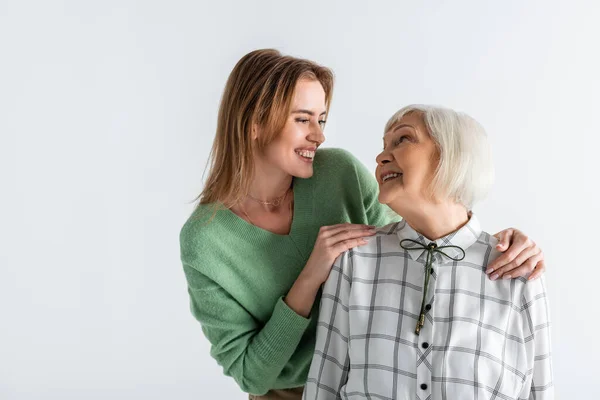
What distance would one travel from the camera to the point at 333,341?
6.48ft

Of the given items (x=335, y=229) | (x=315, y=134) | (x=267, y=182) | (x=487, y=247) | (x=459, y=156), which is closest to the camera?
(x=459, y=156)

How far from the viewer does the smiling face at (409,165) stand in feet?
5.97

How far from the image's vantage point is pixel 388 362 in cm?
186

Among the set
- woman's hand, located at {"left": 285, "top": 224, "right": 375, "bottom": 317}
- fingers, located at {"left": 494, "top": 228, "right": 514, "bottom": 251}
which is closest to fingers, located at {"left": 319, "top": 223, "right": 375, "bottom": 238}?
woman's hand, located at {"left": 285, "top": 224, "right": 375, "bottom": 317}

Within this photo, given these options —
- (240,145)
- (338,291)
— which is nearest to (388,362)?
(338,291)

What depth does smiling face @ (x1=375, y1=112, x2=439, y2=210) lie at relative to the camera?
182 centimetres

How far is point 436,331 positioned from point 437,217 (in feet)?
0.88

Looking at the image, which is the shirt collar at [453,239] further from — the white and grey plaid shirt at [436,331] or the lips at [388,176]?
the lips at [388,176]

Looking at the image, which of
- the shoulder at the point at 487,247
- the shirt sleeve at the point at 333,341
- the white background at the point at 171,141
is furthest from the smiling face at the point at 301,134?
the white background at the point at 171,141

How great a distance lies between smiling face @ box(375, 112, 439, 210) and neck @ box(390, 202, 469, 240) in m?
0.02

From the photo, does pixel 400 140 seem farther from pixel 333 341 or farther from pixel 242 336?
pixel 242 336

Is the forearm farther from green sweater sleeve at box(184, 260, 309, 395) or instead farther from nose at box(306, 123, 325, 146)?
→ nose at box(306, 123, 325, 146)

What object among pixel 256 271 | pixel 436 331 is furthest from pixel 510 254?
pixel 256 271

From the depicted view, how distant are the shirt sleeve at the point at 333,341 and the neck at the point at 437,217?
0.20 m
